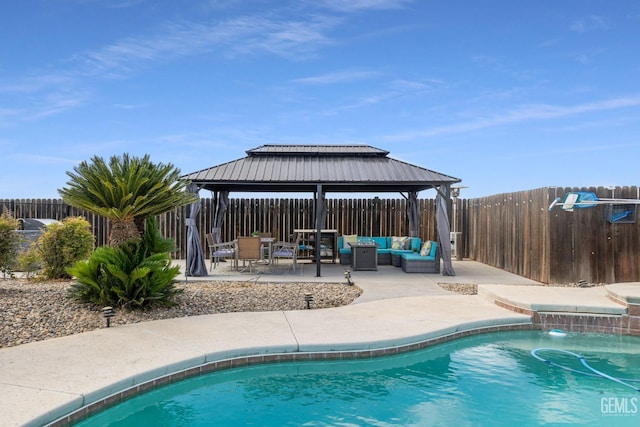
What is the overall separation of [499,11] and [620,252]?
20.0ft

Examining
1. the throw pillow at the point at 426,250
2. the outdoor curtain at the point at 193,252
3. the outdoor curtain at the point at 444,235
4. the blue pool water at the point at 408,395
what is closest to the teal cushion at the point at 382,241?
the throw pillow at the point at 426,250

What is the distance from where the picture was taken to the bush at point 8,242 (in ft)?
28.6

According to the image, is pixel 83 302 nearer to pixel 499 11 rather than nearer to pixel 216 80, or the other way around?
pixel 216 80

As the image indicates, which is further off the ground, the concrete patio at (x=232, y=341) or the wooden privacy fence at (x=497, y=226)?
the wooden privacy fence at (x=497, y=226)

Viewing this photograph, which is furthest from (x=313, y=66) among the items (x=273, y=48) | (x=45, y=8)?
(x=45, y=8)

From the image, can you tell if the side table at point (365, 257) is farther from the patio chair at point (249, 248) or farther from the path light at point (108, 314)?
the path light at point (108, 314)

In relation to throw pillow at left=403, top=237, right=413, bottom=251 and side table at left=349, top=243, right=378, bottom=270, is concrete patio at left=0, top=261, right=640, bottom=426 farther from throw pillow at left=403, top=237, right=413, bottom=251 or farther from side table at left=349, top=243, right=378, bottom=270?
throw pillow at left=403, top=237, right=413, bottom=251

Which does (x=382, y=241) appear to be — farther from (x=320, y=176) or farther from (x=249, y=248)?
(x=249, y=248)

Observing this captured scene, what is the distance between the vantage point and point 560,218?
33.5 feet

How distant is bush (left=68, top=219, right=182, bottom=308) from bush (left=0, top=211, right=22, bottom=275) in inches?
111

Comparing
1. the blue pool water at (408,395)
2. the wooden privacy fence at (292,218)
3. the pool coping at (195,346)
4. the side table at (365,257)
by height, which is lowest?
the blue pool water at (408,395)

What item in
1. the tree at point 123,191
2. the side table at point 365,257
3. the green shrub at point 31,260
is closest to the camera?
the tree at point 123,191

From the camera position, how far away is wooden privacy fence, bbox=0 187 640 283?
10.2 m

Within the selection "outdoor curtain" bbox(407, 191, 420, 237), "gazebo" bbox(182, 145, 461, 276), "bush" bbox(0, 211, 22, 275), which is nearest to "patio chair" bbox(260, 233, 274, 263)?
"gazebo" bbox(182, 145, 461, 276)
